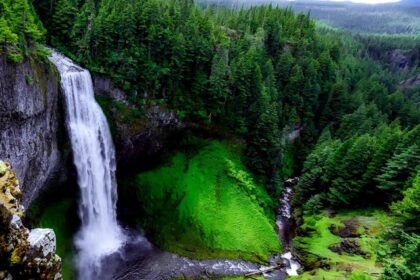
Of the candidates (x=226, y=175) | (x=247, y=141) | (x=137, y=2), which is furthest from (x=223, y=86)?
(x=137, y=2)

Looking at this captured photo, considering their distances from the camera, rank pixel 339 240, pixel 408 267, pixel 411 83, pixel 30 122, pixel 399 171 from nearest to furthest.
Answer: pixel 408 267
pixel 30 122
pixel 339 240
pixel 399 171
pixel 411 83

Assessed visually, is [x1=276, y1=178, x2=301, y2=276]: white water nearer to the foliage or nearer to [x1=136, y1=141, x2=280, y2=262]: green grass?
[x1=136, y1=141, x2=280, y2=262]: green grass

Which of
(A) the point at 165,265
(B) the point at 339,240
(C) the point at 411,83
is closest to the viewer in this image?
(A) the point at 165,265

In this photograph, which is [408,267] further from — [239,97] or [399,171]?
[239,97]

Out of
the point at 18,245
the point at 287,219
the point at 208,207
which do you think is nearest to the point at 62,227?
the point at 208,207

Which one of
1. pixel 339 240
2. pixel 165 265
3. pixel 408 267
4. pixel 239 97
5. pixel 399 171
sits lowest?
pixel 165 265

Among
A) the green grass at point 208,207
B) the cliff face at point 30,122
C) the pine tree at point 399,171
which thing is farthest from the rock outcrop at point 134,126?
the pine tree at point 399,171

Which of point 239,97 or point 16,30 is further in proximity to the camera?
point 239,97

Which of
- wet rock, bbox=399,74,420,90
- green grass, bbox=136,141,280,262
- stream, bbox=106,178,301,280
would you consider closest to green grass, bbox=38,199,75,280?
stream, bbox=106,178,301,280
